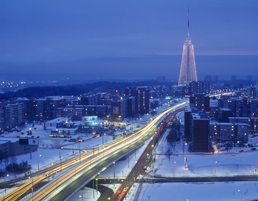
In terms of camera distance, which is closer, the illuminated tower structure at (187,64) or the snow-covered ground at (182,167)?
the snow-covered ground at (182,167)

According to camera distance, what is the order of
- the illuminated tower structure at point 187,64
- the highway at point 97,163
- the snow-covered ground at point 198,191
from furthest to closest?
the illuminated tower structure at point 187,64
the snow-covered ground at point 198,191
the highway at point 97,163

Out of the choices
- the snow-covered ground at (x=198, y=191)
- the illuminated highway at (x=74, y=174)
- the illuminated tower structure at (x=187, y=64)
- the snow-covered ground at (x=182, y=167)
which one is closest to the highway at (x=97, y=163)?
the illuminated highway at (x=74, y=174)

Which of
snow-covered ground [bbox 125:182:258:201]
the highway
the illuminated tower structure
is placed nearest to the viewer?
the highway

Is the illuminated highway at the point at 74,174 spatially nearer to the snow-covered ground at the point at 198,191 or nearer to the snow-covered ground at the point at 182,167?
the snow-covered ground at the point at 182,167

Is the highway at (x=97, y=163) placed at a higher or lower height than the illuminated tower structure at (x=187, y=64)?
lower

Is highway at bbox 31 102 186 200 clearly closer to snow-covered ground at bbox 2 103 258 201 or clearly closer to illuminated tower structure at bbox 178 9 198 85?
snow-covered ground at bbox 2 103 258 201

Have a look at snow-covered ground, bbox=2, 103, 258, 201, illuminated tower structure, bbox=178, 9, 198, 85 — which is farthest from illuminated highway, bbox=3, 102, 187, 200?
illuminated tower structure, bbox=178, 9, 198, 85

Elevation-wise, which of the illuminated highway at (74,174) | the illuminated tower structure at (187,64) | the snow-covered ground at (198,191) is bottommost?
the snow-covered ground at (198,191)

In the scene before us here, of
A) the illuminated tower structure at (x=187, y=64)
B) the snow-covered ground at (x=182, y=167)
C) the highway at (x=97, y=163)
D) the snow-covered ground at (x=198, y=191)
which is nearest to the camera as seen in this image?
the highway at (x=97, y=163)

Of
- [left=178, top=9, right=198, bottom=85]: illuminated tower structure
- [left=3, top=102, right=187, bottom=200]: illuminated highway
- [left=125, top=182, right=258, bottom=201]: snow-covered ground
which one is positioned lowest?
[left=125, top=182, right=258, bottom=201]: snow-covered ground
